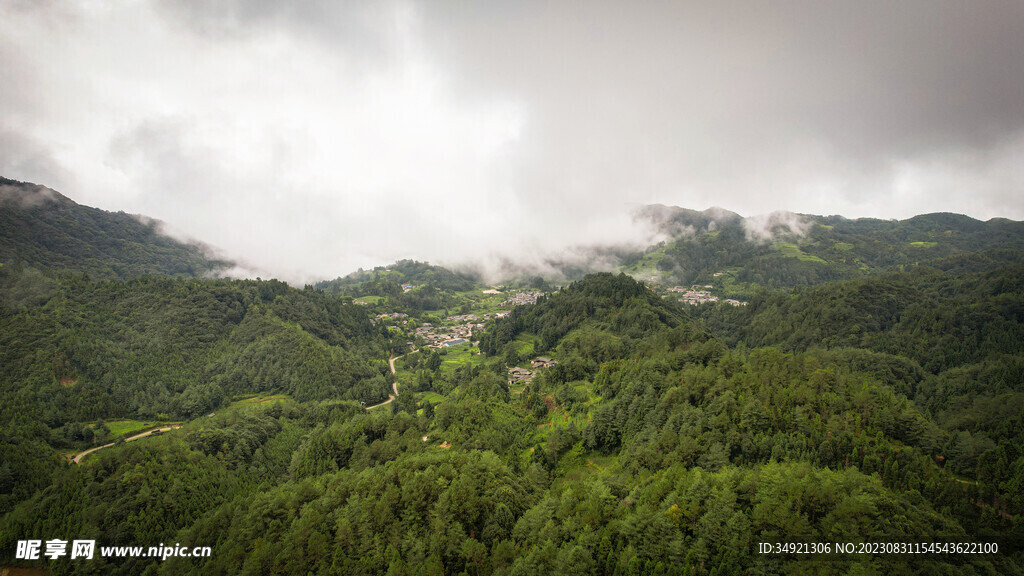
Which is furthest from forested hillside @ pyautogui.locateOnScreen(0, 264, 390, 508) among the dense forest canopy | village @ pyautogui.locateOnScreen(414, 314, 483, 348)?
village @ pyautogui.locateOnScreen(414, 314, 483, 348)

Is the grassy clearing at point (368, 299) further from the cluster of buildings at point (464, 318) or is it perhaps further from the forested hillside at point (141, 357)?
the forested hillside at point (141, 357)

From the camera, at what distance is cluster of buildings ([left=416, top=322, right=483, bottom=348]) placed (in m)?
140

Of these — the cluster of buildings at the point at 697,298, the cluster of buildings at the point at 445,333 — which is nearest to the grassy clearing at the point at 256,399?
the cluster of buildings at the point at 445,333

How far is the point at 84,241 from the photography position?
145500mm

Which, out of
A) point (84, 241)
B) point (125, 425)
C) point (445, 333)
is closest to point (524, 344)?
point (445, 333)

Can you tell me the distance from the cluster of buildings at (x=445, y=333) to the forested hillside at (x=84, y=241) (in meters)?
119

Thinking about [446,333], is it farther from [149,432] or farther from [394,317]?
Answer: [149,432]

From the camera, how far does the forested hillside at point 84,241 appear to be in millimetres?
118000

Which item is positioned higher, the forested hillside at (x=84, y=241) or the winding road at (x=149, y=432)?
the forested hillside at (x=84, y=241)

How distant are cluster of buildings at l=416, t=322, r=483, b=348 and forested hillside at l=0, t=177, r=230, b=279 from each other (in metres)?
119

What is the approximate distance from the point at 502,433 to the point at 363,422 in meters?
23.0

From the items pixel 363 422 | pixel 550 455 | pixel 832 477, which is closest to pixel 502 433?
pixel 550 455

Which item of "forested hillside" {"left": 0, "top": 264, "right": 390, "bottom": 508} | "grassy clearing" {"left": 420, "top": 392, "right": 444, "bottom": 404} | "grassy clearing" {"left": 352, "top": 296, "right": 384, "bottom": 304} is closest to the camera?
"forested hillside" {"left": 0, "top": 264, "right": 390, "bottom": 508}

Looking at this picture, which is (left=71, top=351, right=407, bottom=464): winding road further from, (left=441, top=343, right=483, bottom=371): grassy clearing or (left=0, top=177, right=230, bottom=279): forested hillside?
(left=0, top=177, right=230, bottom=279): forested hillside
